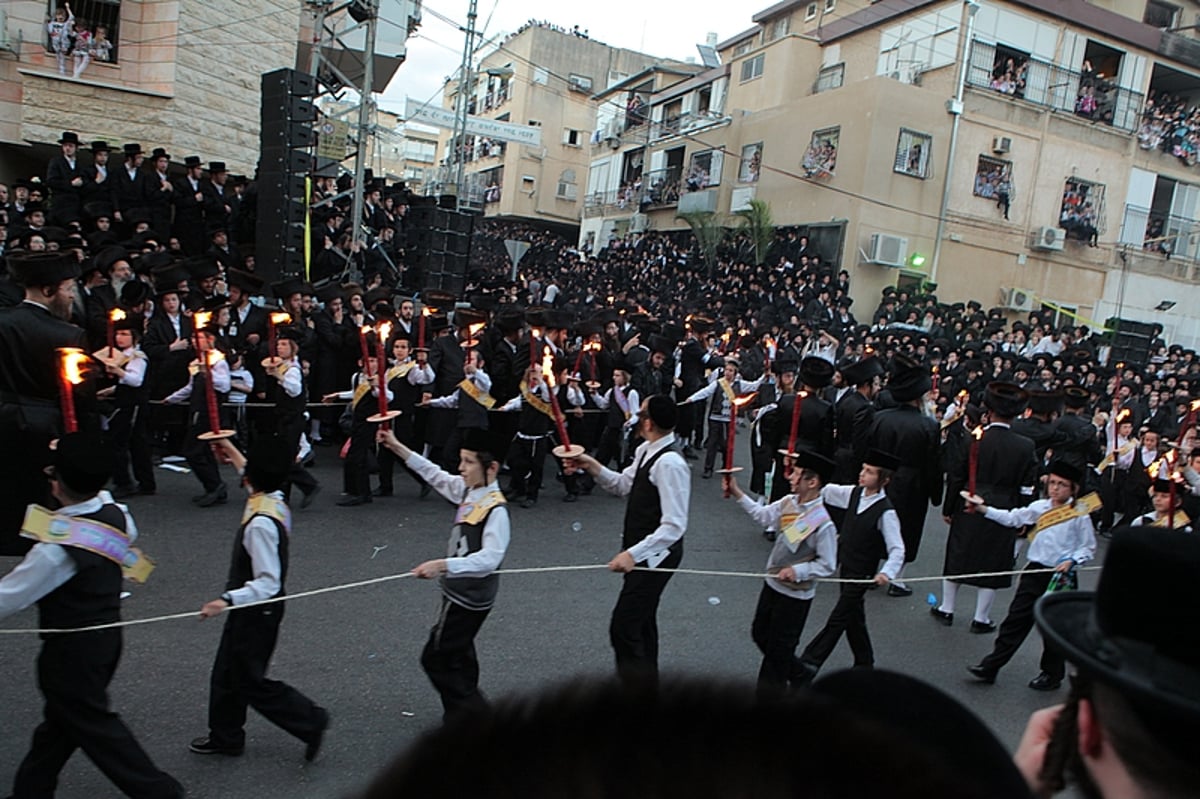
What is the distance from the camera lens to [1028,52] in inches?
1083

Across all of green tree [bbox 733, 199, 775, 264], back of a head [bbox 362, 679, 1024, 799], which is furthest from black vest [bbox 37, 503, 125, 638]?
green tree [bbox 733, 199, 775, 264]

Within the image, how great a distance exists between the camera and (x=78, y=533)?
3.95 metres

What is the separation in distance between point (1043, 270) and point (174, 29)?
26.3 m

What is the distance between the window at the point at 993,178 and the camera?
27859 mm

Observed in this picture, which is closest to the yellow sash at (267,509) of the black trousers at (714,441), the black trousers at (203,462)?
the black trousers at (203,462)

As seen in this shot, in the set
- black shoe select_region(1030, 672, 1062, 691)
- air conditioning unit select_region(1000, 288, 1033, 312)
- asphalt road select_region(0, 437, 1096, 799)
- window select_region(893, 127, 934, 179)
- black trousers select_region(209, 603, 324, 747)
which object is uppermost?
window select_region(893, 127, 934, 179)

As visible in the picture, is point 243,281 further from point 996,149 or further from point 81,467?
point 996,149

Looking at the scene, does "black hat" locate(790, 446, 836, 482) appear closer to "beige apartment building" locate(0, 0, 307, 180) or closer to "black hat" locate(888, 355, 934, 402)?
"black hat" locate(888, 355, 934, 402)

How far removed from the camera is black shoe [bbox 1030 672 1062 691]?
6.63 m

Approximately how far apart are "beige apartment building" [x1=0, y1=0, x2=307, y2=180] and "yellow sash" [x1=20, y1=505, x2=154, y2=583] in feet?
53.8

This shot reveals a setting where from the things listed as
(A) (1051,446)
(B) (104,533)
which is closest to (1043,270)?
(A) (1051,446)

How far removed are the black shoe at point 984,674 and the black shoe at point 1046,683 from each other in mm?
299

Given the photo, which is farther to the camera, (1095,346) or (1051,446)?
(1095,346)

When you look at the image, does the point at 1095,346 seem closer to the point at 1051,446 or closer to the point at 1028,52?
the point at 1028,52
